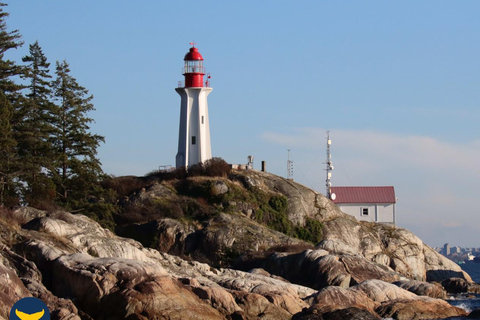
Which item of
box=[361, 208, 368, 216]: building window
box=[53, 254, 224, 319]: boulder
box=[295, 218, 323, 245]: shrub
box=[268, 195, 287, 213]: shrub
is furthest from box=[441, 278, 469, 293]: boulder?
box=[53, 254, 224, 319]: boulder

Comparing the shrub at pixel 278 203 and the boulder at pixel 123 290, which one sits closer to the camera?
the boulder at pixel 123 290

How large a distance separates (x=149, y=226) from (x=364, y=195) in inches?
770

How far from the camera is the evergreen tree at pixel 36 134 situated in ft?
132

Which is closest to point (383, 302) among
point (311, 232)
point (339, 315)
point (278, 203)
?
point (339, 315)

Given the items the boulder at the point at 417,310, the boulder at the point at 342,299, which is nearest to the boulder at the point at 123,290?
the boulder at the point at 342,299

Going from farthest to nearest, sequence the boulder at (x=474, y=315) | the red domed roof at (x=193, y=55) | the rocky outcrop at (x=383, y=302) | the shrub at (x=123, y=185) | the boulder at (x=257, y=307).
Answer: the red domed roof at (x=193, y=55), the shrub at (x=123, y=185), the boulder at (x=474, y=315), the rocky outcrop at (x=383, y=302), the boulder at (x=257, y=307)

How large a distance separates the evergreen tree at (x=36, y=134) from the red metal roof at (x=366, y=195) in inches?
896

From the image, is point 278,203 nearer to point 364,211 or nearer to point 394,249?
point 394,249

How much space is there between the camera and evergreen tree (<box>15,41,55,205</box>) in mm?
40219

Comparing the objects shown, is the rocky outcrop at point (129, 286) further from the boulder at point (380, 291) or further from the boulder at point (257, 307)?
the boulder at point (380, 291)

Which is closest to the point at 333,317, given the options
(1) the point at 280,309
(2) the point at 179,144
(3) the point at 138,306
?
(1) the point at 280,309

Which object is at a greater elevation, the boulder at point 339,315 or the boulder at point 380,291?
the boulder at point 339,315

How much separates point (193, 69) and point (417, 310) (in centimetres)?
2778

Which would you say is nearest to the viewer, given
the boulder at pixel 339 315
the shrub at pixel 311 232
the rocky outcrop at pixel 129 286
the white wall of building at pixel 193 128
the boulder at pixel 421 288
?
the rocky outcrop at pixel 129 286
